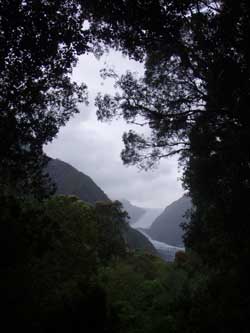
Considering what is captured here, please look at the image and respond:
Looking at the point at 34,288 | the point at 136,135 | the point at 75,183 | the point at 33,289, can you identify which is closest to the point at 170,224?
the point at 75,183

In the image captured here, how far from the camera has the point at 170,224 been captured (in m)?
168

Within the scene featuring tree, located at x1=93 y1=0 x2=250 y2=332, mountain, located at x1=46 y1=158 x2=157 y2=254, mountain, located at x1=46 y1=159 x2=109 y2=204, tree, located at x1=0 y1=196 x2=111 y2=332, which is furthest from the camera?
mountain, located at x1=46 y1=159 x2=109 y2=204

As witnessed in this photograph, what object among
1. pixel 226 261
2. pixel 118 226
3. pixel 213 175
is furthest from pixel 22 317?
pixel 118 226

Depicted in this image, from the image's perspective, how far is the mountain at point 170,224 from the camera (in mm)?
154000

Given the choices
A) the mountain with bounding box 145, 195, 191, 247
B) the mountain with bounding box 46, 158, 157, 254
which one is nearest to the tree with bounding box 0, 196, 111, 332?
the mountain with bounding box 46, 158, 157, 254

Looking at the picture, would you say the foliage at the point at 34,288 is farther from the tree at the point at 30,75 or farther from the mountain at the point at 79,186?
the mountain at the point at 79,186

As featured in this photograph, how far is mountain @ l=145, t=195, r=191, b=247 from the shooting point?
15400 centimetres

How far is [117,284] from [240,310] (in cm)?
816

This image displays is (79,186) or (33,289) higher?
Answer: (79,186)

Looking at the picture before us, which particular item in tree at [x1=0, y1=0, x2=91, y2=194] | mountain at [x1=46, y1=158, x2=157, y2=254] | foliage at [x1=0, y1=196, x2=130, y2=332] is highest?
mountain at [x1=46, y1=158, x2=157, y2=254]

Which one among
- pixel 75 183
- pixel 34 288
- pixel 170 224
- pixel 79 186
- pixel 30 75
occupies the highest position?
pixel 75 183

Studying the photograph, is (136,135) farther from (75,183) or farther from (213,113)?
(75,183)

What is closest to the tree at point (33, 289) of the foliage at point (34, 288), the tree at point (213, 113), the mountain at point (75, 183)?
the foliage at point (34, 288)

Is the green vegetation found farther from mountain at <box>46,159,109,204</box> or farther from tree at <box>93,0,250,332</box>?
mountain at <box>46,159,109,204</box>
